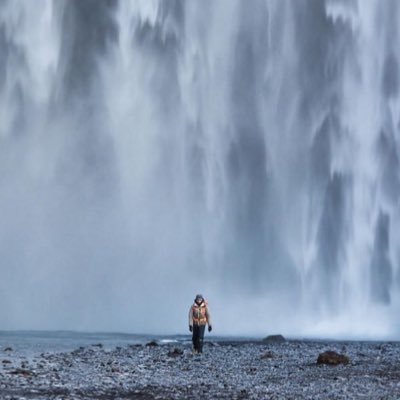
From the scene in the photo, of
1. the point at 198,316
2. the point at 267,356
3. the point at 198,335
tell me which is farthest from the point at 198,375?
the point at 198,335

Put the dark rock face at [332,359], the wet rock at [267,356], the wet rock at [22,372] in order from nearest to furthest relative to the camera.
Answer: the wet rock at [22,372]
the dark rock face at [332,359]
the wet rock at [267,356]

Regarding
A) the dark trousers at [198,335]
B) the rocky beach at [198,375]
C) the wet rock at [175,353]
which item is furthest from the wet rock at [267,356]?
the wet rock at [175,353]

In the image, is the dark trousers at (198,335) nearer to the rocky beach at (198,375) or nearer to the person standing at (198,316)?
the person standing at (198,316)

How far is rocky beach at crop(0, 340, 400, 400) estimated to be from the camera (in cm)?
2061

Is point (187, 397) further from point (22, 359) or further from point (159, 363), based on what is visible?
point (22, 359)

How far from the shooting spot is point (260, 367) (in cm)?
2895

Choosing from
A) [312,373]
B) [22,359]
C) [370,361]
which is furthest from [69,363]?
[370,361]

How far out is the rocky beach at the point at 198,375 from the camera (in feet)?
67.6

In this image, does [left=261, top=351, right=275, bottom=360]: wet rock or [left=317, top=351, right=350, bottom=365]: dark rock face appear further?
[left=261, top=351, right=275, bottom=360]: wet rock

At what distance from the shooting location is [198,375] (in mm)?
25531

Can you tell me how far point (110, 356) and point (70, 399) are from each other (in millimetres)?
15897

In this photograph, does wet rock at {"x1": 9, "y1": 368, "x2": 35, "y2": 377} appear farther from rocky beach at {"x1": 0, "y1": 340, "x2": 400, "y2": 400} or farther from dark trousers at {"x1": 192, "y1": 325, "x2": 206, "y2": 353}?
dark trousers at {"x1": 192, "y1": 325, "x2": 206, "y2": 353}

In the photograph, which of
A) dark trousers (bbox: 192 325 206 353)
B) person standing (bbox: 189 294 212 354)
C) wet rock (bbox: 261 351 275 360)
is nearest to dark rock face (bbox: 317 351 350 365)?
wet rock (bbox: 261 351 275 360)

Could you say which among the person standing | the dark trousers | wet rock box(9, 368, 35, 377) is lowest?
wet rock box(9, 368, 35, 377)
